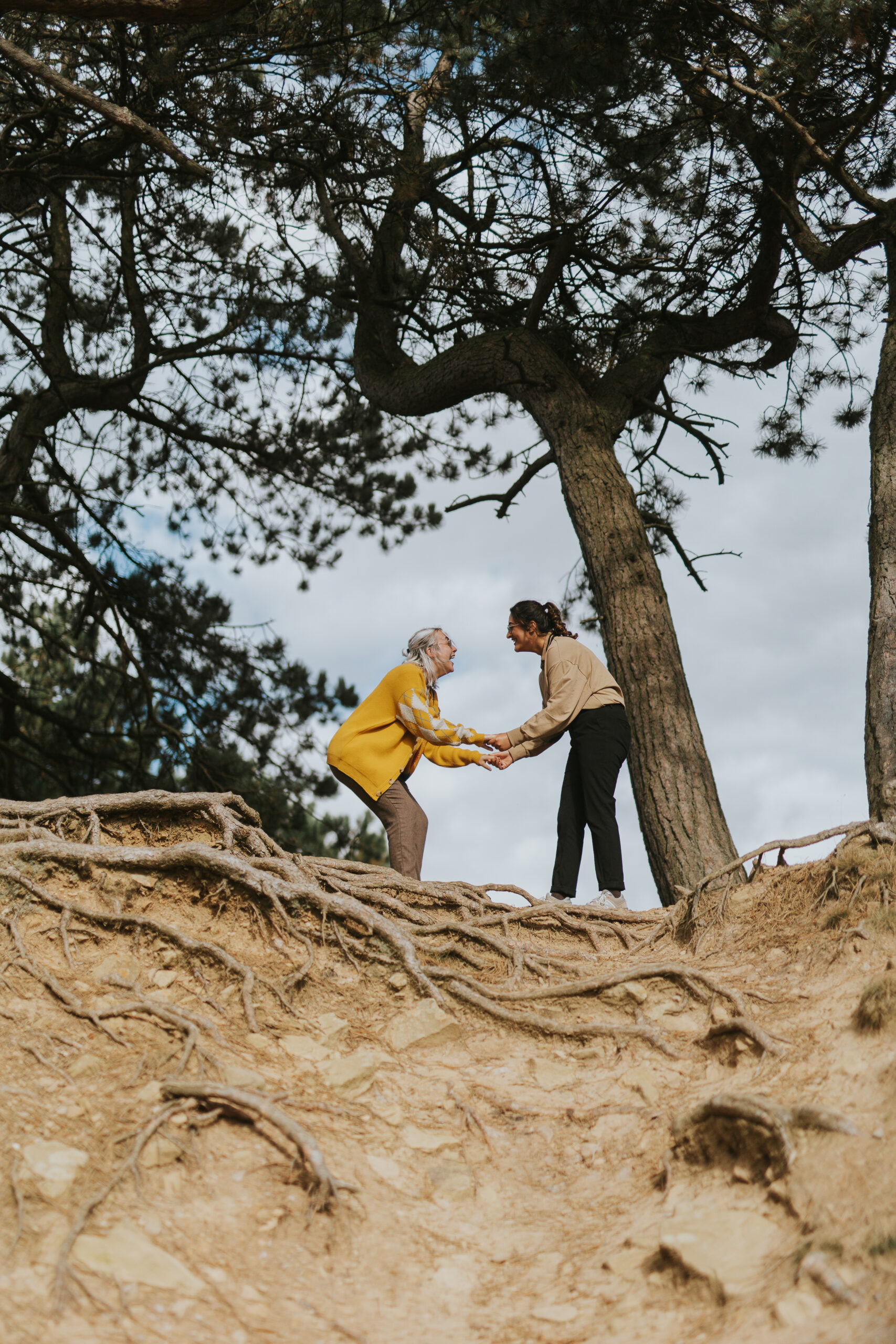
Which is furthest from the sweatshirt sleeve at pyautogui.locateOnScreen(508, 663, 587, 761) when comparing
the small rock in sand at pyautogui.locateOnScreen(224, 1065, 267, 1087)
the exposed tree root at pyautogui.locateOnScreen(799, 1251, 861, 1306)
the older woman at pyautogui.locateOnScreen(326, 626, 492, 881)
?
the exposed tree root at pyautogui.locateOnScreen(799, 1251, 861, 1306)

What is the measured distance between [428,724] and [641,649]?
4.85ft

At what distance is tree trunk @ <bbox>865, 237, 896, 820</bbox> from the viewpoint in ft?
15.9

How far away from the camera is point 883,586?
17.2 feet

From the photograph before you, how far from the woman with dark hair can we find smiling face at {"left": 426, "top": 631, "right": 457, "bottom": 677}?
1.46 ft

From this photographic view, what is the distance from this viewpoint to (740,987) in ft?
13.0

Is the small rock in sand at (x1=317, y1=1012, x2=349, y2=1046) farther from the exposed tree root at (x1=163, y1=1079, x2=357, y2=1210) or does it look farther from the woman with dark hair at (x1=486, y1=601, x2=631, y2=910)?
the woman with dark hair at (x1=486, y1=601, x2=631, y2=910)

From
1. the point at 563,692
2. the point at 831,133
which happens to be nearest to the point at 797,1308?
the point at 563,692

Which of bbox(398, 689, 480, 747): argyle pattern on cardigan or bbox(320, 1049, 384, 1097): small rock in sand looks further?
bbox(398, 689, 480, 747): argyle pattern on cardigan

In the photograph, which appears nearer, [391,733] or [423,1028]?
[423,1028]

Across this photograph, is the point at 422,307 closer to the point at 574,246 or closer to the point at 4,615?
the point at 574,246

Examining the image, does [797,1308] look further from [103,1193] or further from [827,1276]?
[103,1193]

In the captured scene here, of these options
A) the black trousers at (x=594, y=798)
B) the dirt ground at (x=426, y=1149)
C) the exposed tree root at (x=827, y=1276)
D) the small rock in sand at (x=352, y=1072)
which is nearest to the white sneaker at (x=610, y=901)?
the black trousers at (x=594, y=798)

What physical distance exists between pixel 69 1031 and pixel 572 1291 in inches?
70.7

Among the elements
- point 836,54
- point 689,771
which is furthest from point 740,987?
point 836,54
